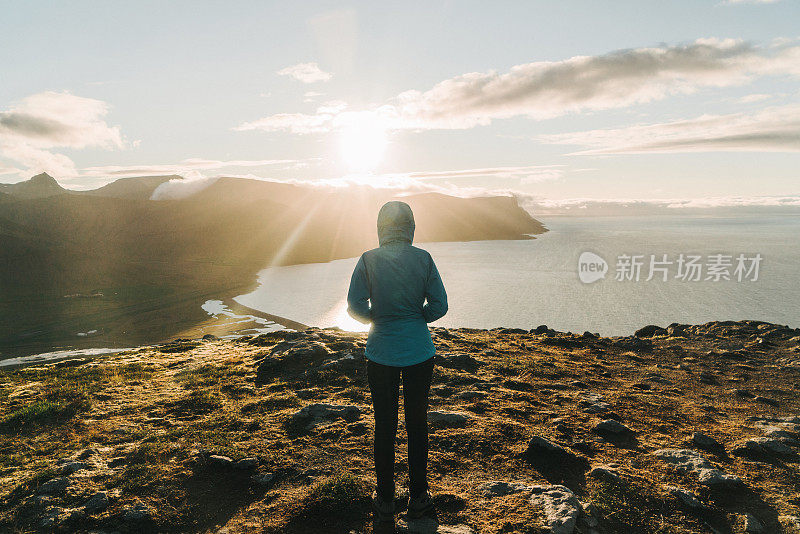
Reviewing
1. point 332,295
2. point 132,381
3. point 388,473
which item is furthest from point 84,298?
point 388,473

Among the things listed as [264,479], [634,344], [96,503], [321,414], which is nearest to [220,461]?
[264,479]

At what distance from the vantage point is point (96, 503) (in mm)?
6332

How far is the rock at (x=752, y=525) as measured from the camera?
579 cm

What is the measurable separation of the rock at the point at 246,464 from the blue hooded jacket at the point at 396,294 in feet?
12.3

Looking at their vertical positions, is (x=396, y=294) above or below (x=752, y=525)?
above

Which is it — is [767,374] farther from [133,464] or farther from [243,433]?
[133,464]

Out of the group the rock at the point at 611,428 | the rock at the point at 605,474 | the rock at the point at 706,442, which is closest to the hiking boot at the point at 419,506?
the rock at the point at 605,474

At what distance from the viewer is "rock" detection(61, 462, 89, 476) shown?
23.6 ft

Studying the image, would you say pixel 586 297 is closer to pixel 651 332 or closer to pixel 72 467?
pixel 651 332

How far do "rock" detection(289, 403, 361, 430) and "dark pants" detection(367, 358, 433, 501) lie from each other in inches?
149

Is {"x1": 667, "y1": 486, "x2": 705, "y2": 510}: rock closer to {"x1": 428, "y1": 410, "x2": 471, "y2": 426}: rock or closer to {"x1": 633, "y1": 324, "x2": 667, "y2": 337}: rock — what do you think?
{"x1": 428, "y1": 410, "x2": 471, "y2": 426}: rock

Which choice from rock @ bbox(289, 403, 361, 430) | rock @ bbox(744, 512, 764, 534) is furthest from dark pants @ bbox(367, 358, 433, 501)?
rock @ bbox(744, 512, 764, 534)

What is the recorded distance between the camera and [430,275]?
19.0ft

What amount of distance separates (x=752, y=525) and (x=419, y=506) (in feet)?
15.8
